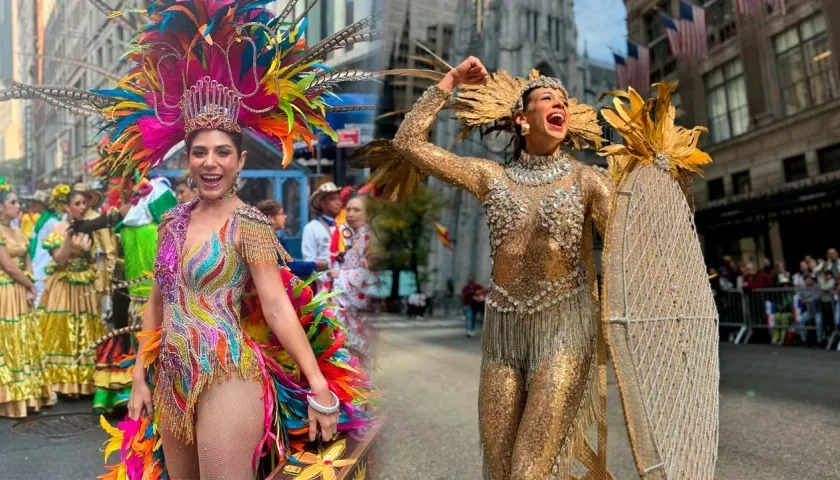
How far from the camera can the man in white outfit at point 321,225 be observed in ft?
9.76

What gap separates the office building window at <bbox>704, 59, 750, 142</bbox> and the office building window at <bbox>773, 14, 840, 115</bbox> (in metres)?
0.59

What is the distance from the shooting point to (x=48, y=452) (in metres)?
3.69

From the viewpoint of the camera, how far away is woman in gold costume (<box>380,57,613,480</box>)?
2115 mm

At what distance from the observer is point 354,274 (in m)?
3.46

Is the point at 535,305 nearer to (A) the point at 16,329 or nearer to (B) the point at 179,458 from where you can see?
(B) the point at 179,458

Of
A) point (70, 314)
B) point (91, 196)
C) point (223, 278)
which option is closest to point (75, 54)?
point (91, 196)

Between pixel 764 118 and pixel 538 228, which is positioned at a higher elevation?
pixel 764 118


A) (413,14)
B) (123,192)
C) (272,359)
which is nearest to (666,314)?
(272,359)

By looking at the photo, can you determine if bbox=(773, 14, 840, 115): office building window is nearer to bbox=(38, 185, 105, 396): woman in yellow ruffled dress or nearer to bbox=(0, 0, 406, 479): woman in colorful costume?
bbox=(0, 0, 406, 479): woman in colorful costume

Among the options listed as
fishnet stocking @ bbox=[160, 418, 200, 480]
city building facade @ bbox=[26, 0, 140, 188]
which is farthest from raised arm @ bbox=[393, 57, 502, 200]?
city building facade @ bbox=[26, 0, 140, 188]

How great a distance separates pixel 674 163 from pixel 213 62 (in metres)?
1.63

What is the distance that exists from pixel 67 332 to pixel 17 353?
706 mm

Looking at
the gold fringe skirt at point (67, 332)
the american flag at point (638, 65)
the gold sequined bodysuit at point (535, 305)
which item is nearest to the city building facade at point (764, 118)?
the american flag at point (638, 65)

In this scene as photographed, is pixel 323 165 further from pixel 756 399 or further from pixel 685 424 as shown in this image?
pixel 756 399
